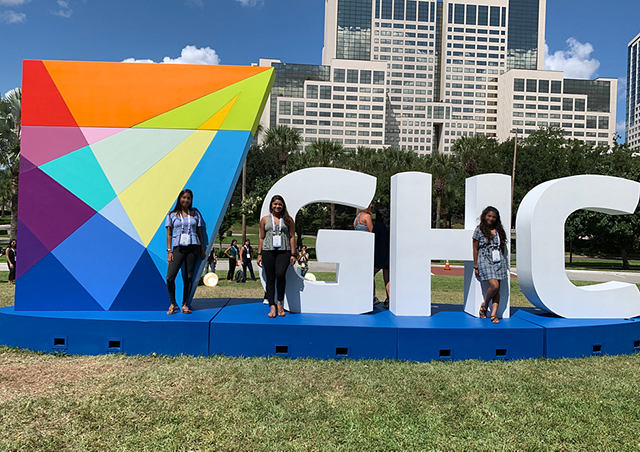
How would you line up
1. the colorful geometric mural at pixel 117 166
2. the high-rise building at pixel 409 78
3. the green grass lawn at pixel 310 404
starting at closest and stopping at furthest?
the green grass lawn at pixel 310 404 < the colorful geometric mural at pixel 117 166 < the high-rise building at pixel 409 78

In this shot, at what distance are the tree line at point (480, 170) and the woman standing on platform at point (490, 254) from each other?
21817mm

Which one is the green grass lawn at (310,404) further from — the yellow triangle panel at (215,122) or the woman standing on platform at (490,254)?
the yellow triangle panel at (215,122)

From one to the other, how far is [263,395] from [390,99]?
Answer: 123715 mm

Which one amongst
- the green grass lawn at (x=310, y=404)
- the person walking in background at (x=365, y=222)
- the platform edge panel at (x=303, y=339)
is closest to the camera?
the green grass lawn at (x=310, y=404)

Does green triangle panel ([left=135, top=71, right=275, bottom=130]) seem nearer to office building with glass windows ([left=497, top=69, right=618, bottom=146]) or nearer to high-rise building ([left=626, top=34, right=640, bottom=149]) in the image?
office building with glass windows ([left=497, top=69, right=618, bottom=146])

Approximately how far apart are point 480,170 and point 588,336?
45.3 m

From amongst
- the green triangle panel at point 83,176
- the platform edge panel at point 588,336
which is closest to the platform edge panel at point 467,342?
the platform edge panel at point 588,336

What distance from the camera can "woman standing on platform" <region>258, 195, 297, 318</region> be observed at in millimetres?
6055

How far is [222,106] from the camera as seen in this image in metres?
6.51

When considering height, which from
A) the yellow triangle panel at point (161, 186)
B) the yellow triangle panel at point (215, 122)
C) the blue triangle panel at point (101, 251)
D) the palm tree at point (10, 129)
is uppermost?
the palm tree at point (10, 129)

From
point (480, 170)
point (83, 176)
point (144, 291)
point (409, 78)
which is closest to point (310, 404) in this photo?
point (144, 291)

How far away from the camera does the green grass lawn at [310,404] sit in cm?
333

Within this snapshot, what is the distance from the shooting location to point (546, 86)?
371 ft

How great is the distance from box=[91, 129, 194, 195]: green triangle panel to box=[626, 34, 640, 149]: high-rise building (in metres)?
198
